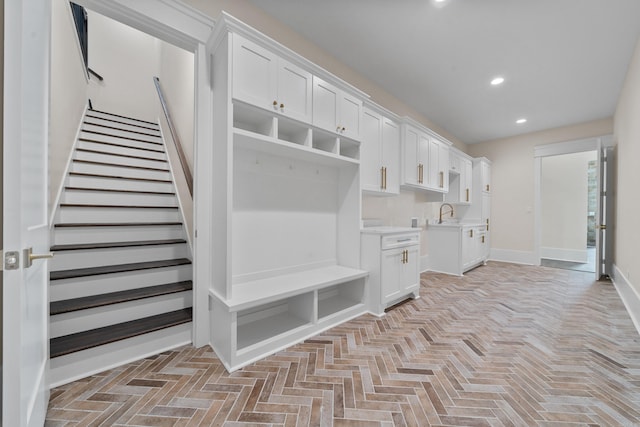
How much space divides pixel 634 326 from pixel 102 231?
17.7 ft

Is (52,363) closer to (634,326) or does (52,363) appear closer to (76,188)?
(76,188)

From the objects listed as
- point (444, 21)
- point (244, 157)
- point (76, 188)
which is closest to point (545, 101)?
point (444, 21)

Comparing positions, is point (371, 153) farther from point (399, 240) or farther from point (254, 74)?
point (254, 74)

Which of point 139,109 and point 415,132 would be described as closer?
point 415,132

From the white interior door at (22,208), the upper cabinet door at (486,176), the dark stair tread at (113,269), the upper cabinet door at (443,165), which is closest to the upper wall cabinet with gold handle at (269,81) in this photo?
the white interior door at (22,208)

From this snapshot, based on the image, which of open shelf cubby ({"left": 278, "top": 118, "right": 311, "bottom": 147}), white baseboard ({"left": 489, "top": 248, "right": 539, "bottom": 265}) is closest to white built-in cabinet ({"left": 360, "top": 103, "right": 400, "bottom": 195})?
open shelf cubby ({"left": 278, "top": 118, "right": 311, "bottom": 147})

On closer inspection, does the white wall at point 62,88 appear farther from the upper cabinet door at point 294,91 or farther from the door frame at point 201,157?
the upper cabinet door at point 294,91

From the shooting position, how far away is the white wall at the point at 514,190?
5.81 metres

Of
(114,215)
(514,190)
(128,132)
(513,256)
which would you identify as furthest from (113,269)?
(514,190)

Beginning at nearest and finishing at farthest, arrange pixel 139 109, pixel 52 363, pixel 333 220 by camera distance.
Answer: pixel 52 363 < pixel 333 220 < pixel 139 109

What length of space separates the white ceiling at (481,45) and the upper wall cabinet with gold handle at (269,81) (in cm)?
74

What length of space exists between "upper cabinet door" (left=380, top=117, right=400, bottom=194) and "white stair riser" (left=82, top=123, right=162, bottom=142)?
394 centimetres

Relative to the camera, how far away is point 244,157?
239 centimetres

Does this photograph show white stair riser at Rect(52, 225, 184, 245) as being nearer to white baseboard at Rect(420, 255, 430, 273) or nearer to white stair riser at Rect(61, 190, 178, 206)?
white stair riser at Rect(61, 190, 178, 206)
